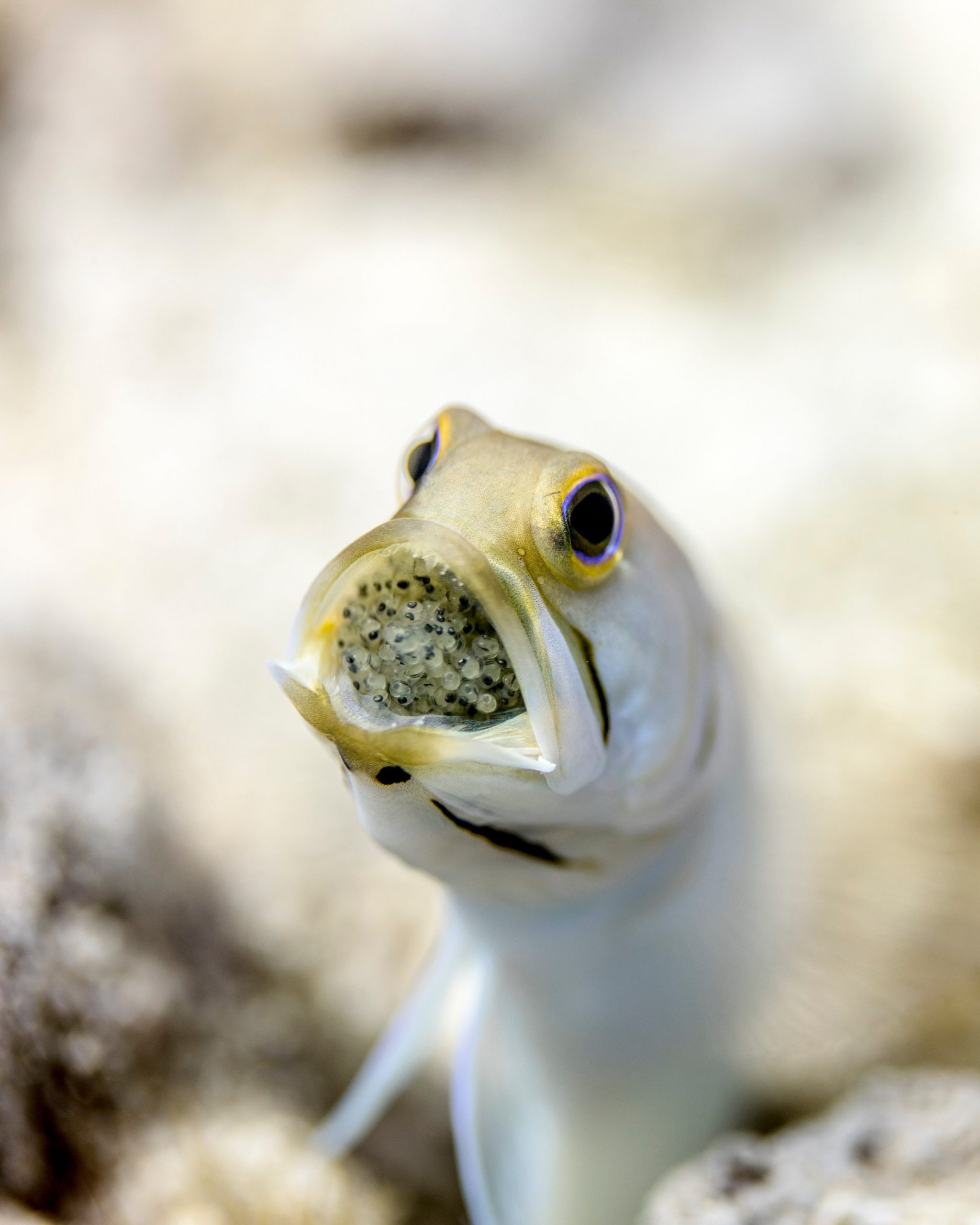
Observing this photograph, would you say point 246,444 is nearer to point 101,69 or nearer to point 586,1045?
point 586,1045

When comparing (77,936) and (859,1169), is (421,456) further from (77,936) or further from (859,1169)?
(859,1169)

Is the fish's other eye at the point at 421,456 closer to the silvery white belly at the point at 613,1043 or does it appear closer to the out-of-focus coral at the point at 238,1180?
the silvery white belly at the point at 613,1043

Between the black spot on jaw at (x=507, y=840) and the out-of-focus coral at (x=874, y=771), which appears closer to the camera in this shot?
the black spot on jaw at (x=507, y=840)

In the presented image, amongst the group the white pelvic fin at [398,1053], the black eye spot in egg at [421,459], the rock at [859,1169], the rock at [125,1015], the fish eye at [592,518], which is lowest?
the rock at [859,1169]

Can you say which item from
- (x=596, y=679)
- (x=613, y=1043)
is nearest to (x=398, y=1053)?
(x=613, y=1043)

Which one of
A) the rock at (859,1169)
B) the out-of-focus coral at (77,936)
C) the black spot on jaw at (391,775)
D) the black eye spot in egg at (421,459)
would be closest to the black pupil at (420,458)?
the black eye spot in egg at (421,459)

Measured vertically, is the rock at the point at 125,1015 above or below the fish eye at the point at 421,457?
below

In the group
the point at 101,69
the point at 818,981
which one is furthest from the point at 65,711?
the point at 101,69
